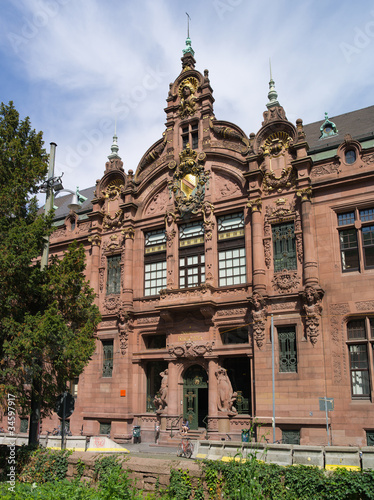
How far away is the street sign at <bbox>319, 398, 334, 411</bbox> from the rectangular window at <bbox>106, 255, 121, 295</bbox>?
15.1 metres

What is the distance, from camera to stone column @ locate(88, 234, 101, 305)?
3312cm

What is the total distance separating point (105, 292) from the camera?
32812 mm

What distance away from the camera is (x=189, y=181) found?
31.0 metres

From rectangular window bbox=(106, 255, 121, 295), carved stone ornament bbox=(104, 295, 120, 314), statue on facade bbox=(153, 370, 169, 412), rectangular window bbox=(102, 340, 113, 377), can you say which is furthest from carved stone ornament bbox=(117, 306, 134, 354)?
statue on facade bbox=(153, 370, 169, 412)

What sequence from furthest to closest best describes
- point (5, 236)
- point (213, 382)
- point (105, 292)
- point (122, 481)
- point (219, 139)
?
point (105, 292) → point (219, 139) → point (213, 382) → point (5, 236) → point (122, 481)

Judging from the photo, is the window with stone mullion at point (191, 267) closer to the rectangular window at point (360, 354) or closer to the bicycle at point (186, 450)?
the rectangular window at point (360, 354)

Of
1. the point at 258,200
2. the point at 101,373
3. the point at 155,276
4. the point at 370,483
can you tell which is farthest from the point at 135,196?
the point at 370,483

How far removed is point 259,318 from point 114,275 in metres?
11.6

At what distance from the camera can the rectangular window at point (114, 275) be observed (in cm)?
3266

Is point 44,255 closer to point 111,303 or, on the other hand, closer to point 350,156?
point 111,303

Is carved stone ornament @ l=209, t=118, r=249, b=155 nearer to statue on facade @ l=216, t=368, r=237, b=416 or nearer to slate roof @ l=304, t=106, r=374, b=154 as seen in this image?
slate roof @ l=304, t=106, r=374, b=154

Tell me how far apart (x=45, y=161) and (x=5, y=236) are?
4115 mm

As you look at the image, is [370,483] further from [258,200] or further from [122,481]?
[258,200]

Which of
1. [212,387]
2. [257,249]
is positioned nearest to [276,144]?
[257,249]
